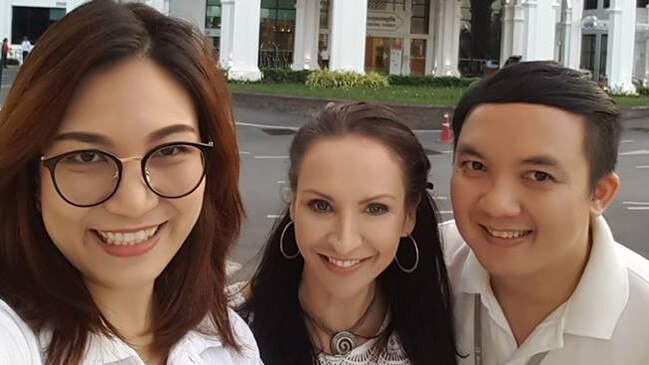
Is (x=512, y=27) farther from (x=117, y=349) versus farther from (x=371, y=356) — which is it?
(x=117, y=349)

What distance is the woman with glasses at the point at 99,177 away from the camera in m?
1.65

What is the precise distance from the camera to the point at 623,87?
102ft

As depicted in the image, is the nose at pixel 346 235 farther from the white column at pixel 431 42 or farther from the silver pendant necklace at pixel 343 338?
the white column at pixel 431 42

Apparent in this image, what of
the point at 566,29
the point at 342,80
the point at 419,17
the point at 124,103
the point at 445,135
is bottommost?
the point at 445,135

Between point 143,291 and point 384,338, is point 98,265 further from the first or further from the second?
point 384,338

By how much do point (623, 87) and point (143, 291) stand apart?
31987mm

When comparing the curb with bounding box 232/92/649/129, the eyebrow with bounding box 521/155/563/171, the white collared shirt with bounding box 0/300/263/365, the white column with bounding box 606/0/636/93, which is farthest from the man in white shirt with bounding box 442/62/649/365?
the white column with bounding box 606/0/636/93

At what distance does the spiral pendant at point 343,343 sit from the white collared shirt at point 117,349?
1.46ft

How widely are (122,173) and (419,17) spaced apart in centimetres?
3960

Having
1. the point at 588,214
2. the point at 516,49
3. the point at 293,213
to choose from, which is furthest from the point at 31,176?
the point at 516,49

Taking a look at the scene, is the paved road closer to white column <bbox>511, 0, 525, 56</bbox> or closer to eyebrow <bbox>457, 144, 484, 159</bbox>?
eyebrow <bbox>457, 144, 484, 159</bbox>

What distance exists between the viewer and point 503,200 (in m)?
2.33

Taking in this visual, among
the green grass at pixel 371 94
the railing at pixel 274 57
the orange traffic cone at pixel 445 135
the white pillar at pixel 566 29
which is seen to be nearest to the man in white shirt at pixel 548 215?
the orange traffic cone at pixel 445 135

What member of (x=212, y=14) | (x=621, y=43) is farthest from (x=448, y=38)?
(x=212, y=14)
